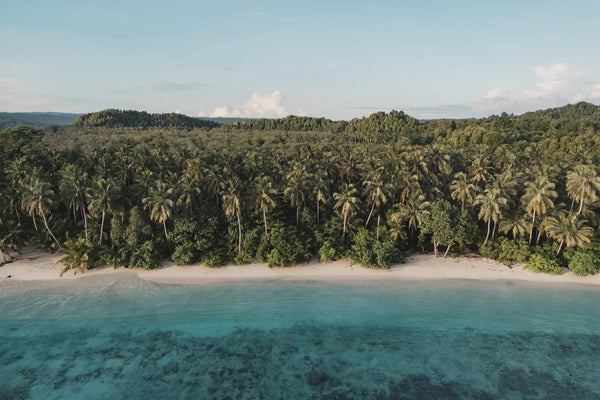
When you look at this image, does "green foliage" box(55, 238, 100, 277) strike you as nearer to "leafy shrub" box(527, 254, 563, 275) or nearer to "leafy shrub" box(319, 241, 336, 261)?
"leafy shrub" box(319, 241, 336, 261)

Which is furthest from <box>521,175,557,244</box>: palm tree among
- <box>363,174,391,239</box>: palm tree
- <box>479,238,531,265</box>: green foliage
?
<box>363,174,391,239</box>: palm tree

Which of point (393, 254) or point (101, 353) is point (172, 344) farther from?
point (393, 254)

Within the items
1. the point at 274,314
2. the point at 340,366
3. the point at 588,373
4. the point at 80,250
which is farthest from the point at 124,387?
the point at 588,373

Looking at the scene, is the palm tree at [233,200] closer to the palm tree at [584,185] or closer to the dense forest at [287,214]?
the dense forest at [287,214]

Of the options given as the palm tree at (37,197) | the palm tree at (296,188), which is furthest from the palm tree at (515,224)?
the palm tree at (37,197)

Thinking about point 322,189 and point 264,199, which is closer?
point 264,199
